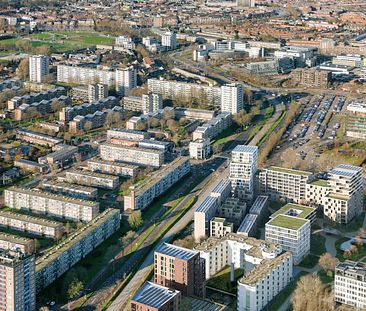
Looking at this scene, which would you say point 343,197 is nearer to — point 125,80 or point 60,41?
point 125,80

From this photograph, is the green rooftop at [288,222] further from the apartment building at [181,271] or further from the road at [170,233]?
the apartment building at [181,271]

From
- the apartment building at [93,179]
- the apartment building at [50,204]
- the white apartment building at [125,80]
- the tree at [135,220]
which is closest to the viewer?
the tree at [135,220]

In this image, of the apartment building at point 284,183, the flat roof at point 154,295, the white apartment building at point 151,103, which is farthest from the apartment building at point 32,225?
the white apartment building at point 151,103

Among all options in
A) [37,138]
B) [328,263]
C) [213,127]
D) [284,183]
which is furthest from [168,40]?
[328,263]

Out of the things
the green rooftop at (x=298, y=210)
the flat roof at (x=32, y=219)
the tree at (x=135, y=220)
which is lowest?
the tree at (x=135, y=220)

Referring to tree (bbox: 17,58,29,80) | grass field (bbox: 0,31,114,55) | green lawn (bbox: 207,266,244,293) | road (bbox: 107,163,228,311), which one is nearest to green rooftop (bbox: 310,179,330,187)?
road (bbox: 107,163,228,311)
